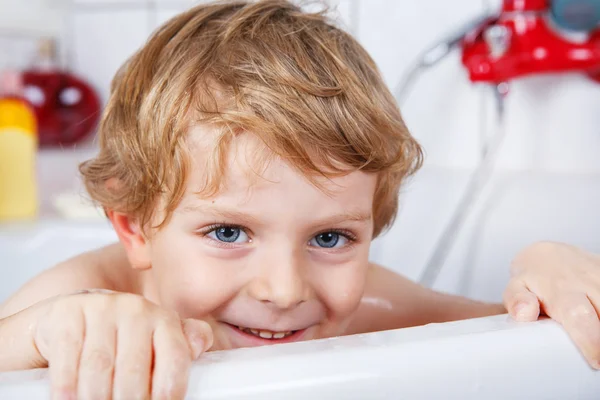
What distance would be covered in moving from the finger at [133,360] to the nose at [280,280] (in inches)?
7.3

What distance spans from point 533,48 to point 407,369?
851 mm

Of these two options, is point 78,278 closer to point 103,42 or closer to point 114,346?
point 114,346

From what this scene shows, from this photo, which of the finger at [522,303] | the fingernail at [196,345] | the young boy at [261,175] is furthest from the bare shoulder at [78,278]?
the finger at [522,303]

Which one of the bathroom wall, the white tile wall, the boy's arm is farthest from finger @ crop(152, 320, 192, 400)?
the white tile wall

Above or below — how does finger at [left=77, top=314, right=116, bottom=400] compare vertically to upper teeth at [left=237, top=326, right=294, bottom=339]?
above

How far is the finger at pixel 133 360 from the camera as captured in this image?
43 cm

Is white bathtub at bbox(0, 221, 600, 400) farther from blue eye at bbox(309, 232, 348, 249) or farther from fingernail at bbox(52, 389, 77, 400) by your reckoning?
blue eye at bbox(309, 232, 348, 249)

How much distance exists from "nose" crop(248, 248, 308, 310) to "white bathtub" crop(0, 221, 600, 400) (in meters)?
0.17

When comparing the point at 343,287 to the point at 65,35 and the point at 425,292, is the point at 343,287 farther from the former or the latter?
the point at 65,35

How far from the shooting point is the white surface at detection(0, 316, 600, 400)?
0.42 meters

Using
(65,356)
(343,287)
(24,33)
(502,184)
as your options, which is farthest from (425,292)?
(24,33)

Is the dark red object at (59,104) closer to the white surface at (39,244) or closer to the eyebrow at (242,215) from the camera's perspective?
the white surface at (39,244)

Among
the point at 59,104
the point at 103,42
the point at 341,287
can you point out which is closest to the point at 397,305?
the point at 341,287

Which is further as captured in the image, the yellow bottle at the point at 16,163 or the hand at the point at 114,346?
the yellow bottle at the point at 16,163
